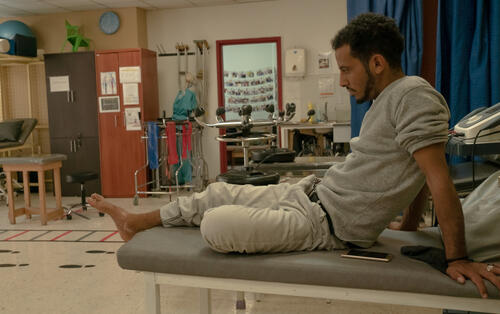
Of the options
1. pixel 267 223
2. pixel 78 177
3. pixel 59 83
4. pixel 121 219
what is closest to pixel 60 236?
pixel 78 177

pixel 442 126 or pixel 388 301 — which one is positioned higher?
pixel 442 126

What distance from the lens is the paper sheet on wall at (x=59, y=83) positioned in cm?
568

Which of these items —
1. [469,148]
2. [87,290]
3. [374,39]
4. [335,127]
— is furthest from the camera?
[335,127]

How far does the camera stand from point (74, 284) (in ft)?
8.30

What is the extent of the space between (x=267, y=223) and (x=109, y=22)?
18.6 feet

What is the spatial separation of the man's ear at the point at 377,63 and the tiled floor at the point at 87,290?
128cm

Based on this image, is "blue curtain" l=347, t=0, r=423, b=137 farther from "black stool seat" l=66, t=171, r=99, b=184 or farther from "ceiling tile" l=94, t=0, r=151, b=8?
"ceiling tile" l=94, t=0, r=151, b=8

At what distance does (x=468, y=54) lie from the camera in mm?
2594

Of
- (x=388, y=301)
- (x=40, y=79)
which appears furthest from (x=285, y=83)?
(x=388, y=301)

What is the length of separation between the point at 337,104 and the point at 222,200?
193 inches

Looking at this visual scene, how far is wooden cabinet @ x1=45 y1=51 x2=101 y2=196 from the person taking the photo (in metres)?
5.65

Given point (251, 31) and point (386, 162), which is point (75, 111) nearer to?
point (251, 31)

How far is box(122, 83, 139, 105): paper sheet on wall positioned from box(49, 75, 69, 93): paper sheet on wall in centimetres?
79

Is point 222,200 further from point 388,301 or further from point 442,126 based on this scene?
point 442,126
